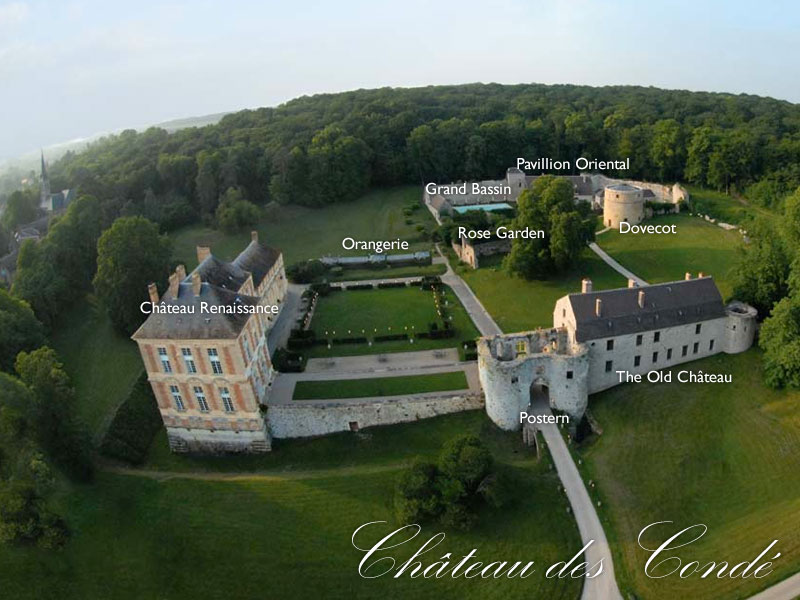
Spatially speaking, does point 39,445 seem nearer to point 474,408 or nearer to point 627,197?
point 474,408

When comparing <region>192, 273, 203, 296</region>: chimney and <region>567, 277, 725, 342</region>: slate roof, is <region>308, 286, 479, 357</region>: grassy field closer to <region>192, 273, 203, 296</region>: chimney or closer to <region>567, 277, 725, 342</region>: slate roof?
<region>567, 277, 725, 342</region>: slate roof

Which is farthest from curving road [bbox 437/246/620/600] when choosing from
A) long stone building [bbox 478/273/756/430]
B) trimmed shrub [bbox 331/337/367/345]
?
trimmed shrub [bbox 331/337/367/345]

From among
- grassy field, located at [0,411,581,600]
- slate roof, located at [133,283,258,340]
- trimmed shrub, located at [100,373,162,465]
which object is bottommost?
grassy field, located at [0,411,581,600]

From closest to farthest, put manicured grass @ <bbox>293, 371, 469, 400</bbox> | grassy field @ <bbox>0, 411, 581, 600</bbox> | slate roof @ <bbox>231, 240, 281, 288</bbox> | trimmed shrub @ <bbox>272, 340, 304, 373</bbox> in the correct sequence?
grassy field @ <bbox>0, 411, 581, 600</bbox> → manicured grass @ <bbox>293, 371, 469, 400</bbox> → trimmed shrub @ <bbox>272, 340, 304, 373</bbox> → slate roof @ <bbox>231, 240, 281, 288</bbox>

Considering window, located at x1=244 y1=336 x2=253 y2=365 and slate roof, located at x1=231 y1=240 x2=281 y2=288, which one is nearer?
window, located at x1=244 y1=336 x2=253 y2=365

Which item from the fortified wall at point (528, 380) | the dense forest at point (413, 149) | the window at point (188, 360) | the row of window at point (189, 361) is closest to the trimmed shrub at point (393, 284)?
the fortified wall at point (528, 380)

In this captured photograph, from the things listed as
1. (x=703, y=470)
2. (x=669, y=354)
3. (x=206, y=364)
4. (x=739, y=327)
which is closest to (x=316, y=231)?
(x=206, y=364)

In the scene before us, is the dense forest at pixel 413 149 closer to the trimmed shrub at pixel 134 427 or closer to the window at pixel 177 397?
the trimmed shrub at pixel 134 427
